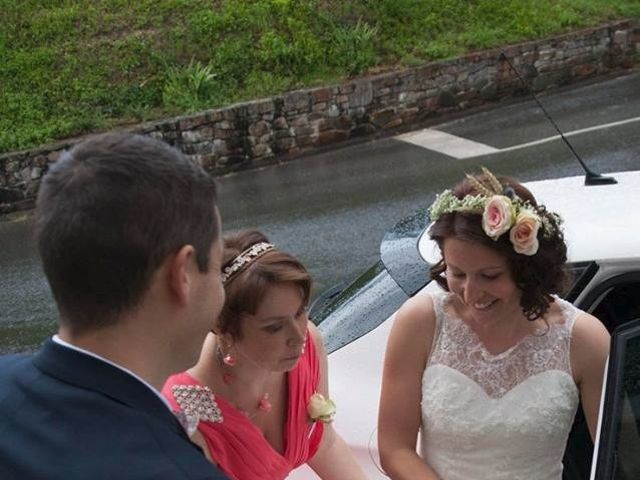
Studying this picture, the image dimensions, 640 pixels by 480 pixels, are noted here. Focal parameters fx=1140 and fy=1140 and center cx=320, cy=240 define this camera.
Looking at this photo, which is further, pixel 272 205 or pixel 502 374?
pixel 272 205

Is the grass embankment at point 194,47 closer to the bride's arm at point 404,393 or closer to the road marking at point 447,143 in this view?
the road marking at point 447,143

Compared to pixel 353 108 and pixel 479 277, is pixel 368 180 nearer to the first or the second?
pixel 353 108

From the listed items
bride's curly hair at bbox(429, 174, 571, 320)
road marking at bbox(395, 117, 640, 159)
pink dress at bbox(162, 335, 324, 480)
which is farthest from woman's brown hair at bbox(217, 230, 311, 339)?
road marking at bbox(395, 117, 640, 159)

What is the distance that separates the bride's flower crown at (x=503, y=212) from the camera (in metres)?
3.07

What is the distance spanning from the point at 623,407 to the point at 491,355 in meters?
0.49

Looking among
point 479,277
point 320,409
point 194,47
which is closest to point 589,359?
point 479,277

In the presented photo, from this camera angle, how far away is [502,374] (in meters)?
3.21

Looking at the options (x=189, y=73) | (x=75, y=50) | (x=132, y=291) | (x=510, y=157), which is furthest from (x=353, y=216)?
(x=132, y=291)

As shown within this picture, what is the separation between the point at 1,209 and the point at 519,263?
31.6 ft

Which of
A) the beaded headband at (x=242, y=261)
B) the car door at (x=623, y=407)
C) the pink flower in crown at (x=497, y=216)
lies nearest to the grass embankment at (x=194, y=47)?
Answer: the beaded headband at (x=242, y=261)

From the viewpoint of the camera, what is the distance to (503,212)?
3064mm

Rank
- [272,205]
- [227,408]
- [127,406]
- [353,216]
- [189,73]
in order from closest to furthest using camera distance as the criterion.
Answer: [127,406] → [227,408] → [353,216] → [272,205] → [189,73]

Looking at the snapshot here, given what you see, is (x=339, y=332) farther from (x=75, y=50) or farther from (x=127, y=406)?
(x=75, y=50)

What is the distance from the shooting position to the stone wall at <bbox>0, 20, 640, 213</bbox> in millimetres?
12344
